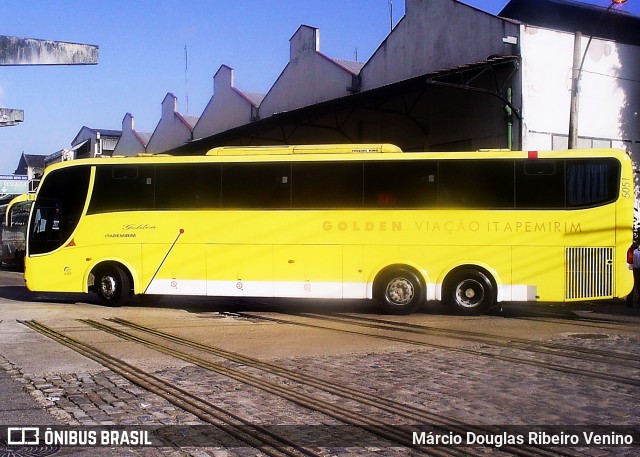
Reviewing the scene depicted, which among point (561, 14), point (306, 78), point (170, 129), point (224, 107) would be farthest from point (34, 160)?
point (561, 14)

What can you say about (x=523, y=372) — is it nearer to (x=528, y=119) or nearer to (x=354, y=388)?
(x=354, y=388)

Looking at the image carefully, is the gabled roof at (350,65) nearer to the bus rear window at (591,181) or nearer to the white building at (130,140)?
the bus rear window at (591,181)

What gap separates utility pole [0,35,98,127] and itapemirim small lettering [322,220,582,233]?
20.7ft

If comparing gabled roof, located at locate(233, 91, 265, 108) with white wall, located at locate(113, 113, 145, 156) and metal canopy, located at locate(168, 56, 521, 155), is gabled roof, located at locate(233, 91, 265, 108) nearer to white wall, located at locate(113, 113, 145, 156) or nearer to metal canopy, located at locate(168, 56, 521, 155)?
metal canopy, located at locate(168, 56, 521, 155)

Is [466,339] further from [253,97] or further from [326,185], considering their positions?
[253,97]

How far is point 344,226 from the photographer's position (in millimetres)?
16203

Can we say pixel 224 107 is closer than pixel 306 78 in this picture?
No

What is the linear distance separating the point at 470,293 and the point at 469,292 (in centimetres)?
3

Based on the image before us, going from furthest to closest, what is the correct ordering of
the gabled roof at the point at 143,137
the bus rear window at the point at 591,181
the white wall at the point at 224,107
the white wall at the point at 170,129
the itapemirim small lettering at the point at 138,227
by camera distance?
the gabled roof at the point at 143,137 < the white wall at the point at 170,129 < the white wall at the point at 224,107 < the itapemirim small lettering at the point at 138,227 < the bus rear window at the point at 591,181

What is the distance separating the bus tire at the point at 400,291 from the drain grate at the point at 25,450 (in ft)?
35.2

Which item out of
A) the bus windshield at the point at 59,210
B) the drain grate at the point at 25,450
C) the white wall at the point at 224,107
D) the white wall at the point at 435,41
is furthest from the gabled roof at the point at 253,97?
the drain grate at the point at 25,450

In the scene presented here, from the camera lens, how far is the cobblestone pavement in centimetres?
655

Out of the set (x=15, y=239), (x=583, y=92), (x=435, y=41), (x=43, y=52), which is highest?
(x=435, y=41)

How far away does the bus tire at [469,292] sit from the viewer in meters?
15.6
